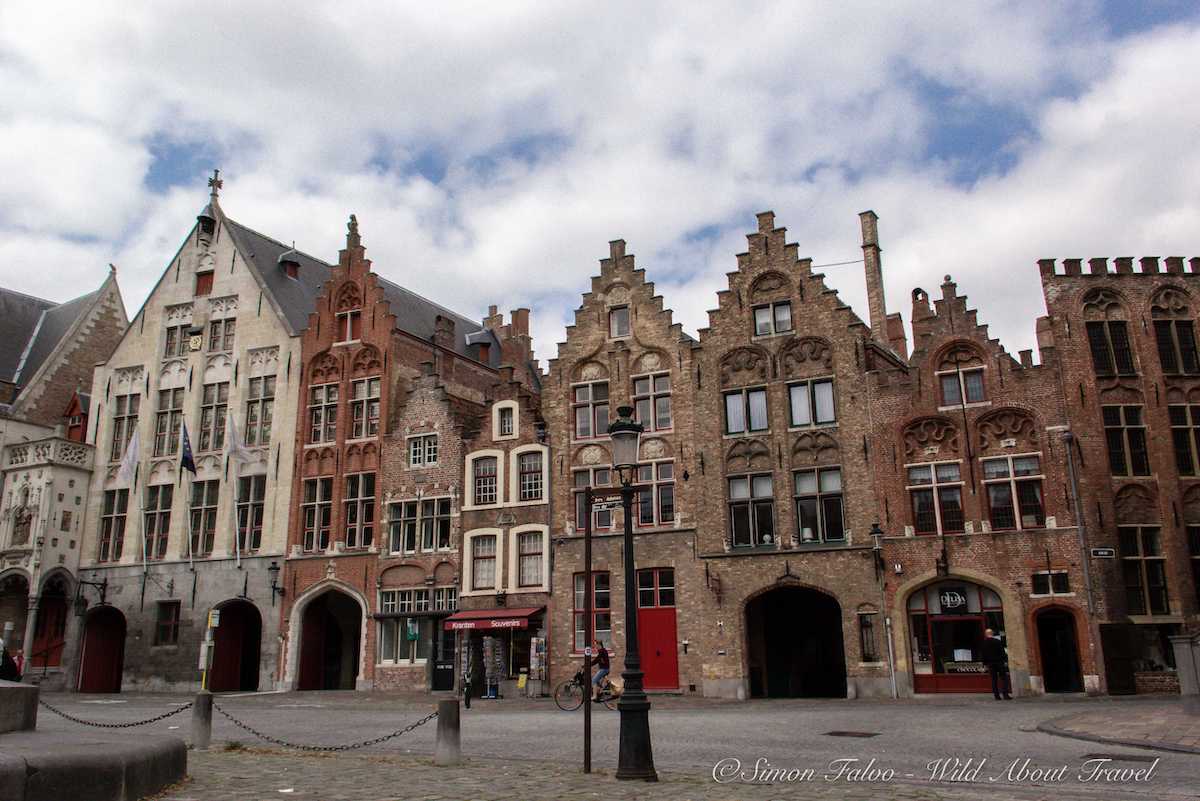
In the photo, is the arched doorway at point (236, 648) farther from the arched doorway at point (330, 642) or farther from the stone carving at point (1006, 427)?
the stone carving at point (1006, 427)

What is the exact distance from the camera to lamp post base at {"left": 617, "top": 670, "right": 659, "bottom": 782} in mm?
11516

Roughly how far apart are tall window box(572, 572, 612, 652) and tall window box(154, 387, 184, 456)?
19.2m

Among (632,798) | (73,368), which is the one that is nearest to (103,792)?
(632,798)

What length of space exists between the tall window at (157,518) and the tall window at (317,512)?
6.61 meters

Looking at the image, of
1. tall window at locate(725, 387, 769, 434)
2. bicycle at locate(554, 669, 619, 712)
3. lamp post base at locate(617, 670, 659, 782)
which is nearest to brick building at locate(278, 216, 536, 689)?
bicycle at locate(554, 669, 619, 712)

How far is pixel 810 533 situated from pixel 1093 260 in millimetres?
11670

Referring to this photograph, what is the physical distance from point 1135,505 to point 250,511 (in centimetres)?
3024

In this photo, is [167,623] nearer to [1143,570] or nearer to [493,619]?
[493,619]

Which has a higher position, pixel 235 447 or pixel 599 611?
pixel 235 447

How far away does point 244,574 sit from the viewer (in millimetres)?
36438

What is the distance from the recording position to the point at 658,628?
2986 centimetres

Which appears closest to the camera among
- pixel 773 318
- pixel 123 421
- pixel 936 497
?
pixel 936 497

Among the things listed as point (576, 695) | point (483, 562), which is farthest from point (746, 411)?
point (483, 562)

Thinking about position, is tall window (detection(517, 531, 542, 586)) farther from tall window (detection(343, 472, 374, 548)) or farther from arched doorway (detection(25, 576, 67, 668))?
arched doorway (detection(25, 576, 67, 668))
